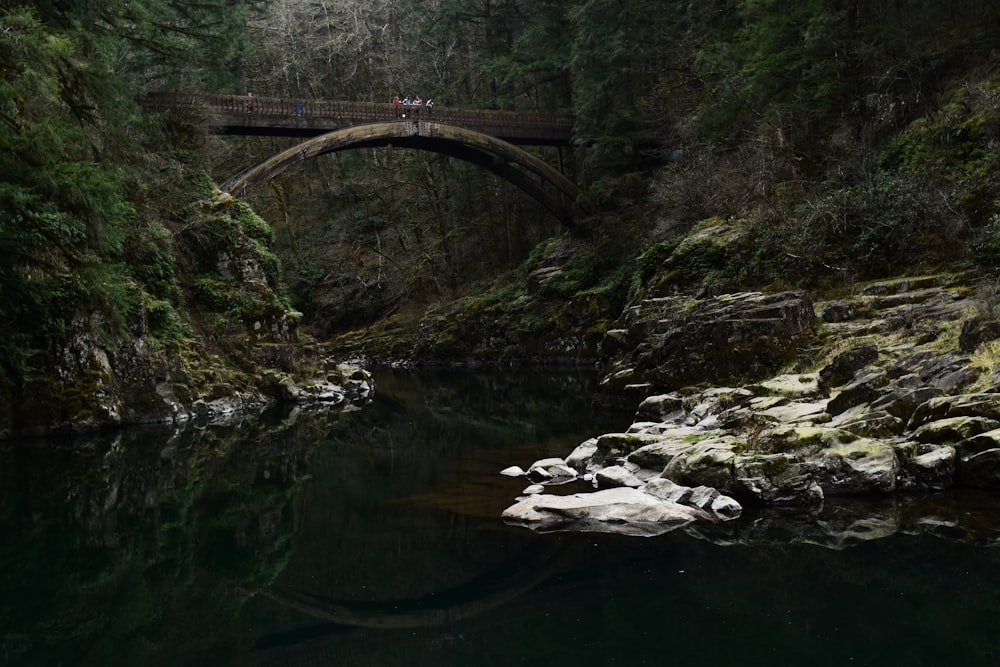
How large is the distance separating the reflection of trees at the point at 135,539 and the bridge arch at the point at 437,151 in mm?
13577

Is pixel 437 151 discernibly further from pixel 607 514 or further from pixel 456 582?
pixel 456 582

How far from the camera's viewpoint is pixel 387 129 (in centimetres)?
2742

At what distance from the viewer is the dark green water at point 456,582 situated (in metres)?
5.05

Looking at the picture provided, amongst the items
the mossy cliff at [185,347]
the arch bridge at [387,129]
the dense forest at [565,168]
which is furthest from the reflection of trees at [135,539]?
the arch bridge at [387,129]

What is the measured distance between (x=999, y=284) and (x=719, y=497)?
526 cm

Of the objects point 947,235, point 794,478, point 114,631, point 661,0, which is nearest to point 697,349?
point 947,235

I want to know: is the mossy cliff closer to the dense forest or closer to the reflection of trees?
the dense forest

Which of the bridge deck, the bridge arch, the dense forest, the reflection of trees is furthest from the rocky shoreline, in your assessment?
the bridge deck

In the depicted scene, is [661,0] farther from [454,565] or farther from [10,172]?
[454,565]

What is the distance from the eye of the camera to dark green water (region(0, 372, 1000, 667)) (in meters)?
5.05

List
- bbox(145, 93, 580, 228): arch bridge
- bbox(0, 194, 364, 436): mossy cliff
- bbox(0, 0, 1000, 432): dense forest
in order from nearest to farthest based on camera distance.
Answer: bbox(0, 0, 1000, 432): dense forest < bbox(0, 194, 364, 436): mossy cliff < bbox(145, 93, 580, 228): arch bridge

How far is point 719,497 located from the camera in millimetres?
7547

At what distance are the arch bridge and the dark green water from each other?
16444 millimetres

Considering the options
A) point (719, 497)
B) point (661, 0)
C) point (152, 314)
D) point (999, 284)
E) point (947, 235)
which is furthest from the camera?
point (661, 0)
